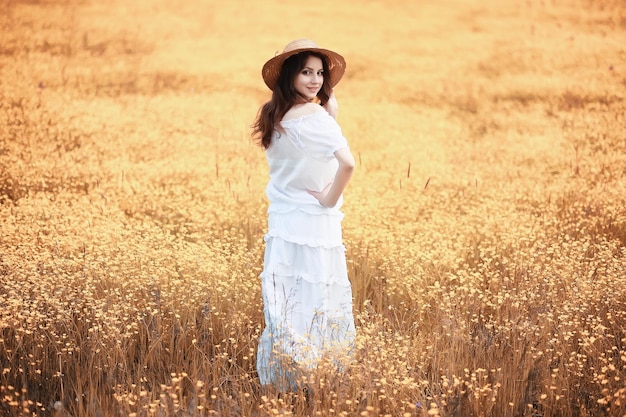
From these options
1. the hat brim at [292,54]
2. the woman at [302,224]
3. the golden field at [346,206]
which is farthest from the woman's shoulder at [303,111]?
the golden field at [346,206]

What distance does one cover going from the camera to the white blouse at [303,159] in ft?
12.1

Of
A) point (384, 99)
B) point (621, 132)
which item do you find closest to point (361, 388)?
point (621, 132)

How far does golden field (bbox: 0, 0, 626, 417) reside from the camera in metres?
3.89

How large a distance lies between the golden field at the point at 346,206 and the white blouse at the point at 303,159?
0.91m

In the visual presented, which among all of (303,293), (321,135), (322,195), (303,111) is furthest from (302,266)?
(303,111)

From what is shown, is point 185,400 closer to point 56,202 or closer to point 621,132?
point 56,202

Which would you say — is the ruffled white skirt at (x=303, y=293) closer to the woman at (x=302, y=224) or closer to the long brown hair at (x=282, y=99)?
the woman at (x=302, y=224)

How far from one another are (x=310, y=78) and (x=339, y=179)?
61 cm

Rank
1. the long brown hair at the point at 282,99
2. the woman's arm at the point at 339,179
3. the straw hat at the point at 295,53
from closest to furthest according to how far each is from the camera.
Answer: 1. the woman's arm at the point at 339,179
2. the straw hat at the point at 295,53
3. the long brown hair at the point at 282,99

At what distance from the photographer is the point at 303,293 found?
12.8 feet

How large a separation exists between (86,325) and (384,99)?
7580mm

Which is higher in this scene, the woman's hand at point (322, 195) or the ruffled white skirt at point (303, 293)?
the woman's hand at point (322, 195)

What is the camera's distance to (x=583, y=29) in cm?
1348

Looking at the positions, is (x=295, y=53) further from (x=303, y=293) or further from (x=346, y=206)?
(x=346, y=206)
